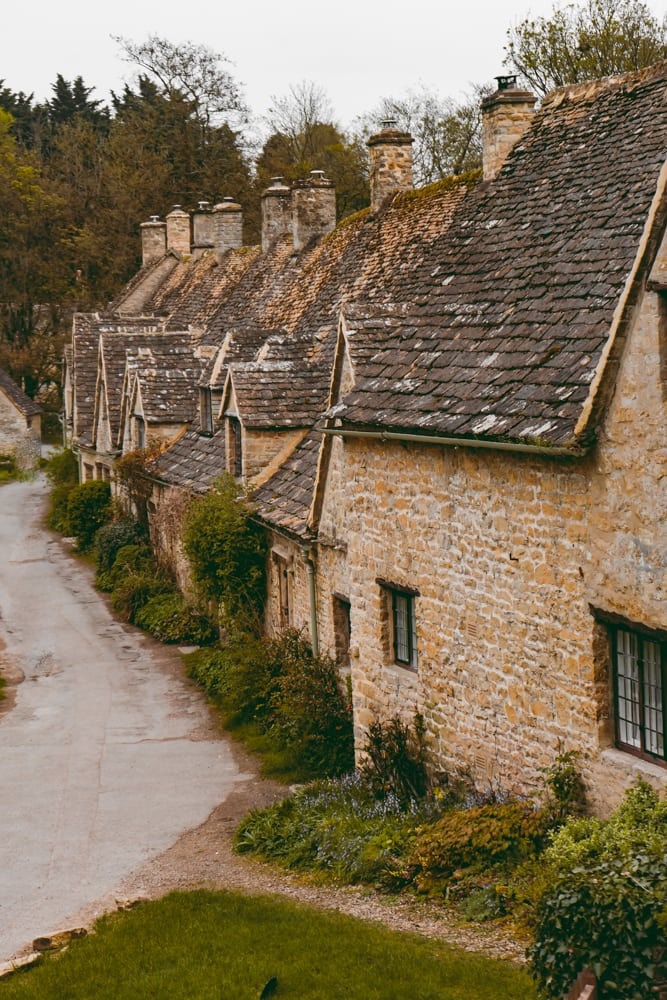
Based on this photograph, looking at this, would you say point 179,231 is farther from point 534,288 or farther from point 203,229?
point 534,288

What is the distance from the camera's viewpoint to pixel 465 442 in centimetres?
1119

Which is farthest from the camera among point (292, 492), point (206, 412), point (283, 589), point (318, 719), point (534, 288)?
point (206, 412)

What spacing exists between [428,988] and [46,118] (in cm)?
8970

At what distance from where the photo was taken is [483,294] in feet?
42.9

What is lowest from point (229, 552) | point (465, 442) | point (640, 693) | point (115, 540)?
point (640, 693)

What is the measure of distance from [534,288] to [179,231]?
39900 millimetres

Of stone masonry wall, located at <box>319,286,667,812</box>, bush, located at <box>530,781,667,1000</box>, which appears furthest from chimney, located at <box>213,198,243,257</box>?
bush, located at <box>530,781,667,1000</box>

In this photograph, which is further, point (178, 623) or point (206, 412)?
point (206, 412)

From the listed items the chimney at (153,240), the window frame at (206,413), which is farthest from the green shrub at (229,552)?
the chimney at (153,240)

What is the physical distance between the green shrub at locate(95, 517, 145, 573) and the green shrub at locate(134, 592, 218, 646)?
4.78 metres

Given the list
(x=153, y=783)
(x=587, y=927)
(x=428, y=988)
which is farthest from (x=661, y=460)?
(x=153, y=783)

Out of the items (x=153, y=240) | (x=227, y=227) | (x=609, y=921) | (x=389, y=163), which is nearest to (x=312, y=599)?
(x=609, y=921)

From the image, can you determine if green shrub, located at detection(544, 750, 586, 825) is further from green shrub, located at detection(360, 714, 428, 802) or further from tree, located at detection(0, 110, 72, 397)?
tree, located at detection(0, 110, 72, 397)

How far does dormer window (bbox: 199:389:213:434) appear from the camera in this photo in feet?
88.3
